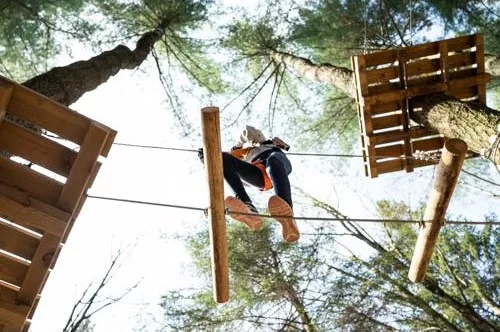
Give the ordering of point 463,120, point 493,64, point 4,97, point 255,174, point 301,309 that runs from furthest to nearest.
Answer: point 301,309 → point 493,64 → point 463,120 → point 255,174 → point 4,97

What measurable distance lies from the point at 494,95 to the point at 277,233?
557 cm

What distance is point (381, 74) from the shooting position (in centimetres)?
Result: 455

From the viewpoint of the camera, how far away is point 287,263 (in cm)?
801

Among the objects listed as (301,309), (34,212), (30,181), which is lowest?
(34,212)

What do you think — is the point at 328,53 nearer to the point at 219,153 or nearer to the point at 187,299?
the point at 187,299

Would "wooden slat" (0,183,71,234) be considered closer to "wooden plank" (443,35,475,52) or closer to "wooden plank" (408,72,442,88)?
"wooden plank" (408,72,442,88)

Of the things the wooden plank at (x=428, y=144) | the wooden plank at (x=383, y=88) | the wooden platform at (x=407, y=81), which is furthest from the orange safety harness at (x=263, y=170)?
the wooden plank at (x=428, y=144)

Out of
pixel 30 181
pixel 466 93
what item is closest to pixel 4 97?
pixel 30 181

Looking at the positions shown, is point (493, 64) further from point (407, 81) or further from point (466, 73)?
point (407, 81)

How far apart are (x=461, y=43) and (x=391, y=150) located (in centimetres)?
123

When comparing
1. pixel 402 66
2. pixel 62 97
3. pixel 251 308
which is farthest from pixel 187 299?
pixel 402 66

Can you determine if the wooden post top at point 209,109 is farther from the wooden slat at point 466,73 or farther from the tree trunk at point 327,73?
the tree trunk at point 327,73

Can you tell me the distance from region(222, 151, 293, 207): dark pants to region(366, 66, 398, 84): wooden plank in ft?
4.45

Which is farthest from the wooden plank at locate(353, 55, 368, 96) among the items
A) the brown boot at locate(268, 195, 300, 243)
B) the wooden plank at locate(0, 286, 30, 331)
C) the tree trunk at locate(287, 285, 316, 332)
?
the tree trunk at locate(287, 285, 316, 332)
